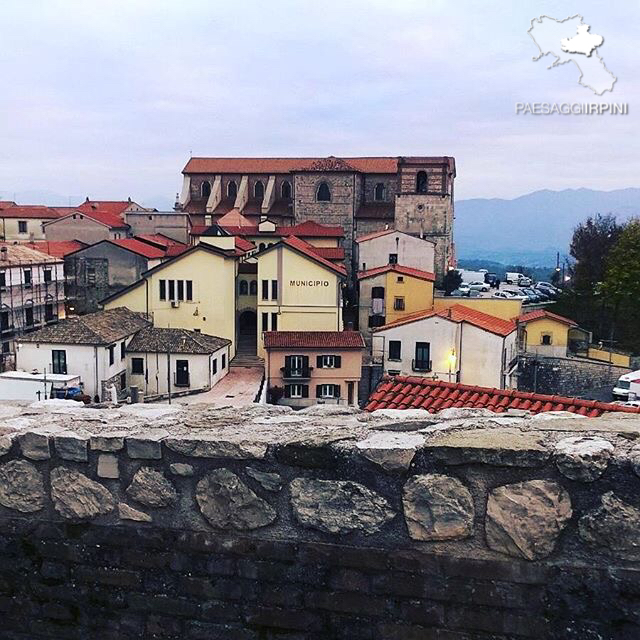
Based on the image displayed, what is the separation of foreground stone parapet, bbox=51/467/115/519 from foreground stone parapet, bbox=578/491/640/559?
1.74m

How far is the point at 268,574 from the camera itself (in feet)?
8.43

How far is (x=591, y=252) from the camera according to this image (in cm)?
3978

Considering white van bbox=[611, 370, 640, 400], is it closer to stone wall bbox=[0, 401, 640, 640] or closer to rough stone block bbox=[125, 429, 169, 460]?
stone wall bbox=[0, 401, 640, 640]

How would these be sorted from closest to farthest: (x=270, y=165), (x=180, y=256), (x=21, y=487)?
(x=21, y=487) → (x=180, y=256) → (x=270, y=165)

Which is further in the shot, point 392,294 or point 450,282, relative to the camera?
point 450,282

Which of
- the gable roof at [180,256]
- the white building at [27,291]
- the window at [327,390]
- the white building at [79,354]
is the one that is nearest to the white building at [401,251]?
the gable roof at [180,256]

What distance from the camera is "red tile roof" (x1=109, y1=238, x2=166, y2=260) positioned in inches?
1272

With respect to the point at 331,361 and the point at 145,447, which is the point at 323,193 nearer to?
the point at 331,361

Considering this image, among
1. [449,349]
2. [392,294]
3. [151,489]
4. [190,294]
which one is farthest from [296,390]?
[151,489]

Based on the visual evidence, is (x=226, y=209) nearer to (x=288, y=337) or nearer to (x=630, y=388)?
(x=288, y=337)

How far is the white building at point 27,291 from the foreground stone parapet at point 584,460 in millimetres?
30092

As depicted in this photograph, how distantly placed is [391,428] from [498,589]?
723 millimetres

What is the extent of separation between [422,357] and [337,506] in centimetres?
2391

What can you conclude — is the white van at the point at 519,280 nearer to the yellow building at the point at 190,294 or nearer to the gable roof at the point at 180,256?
the yellow building at the point at 190,294
